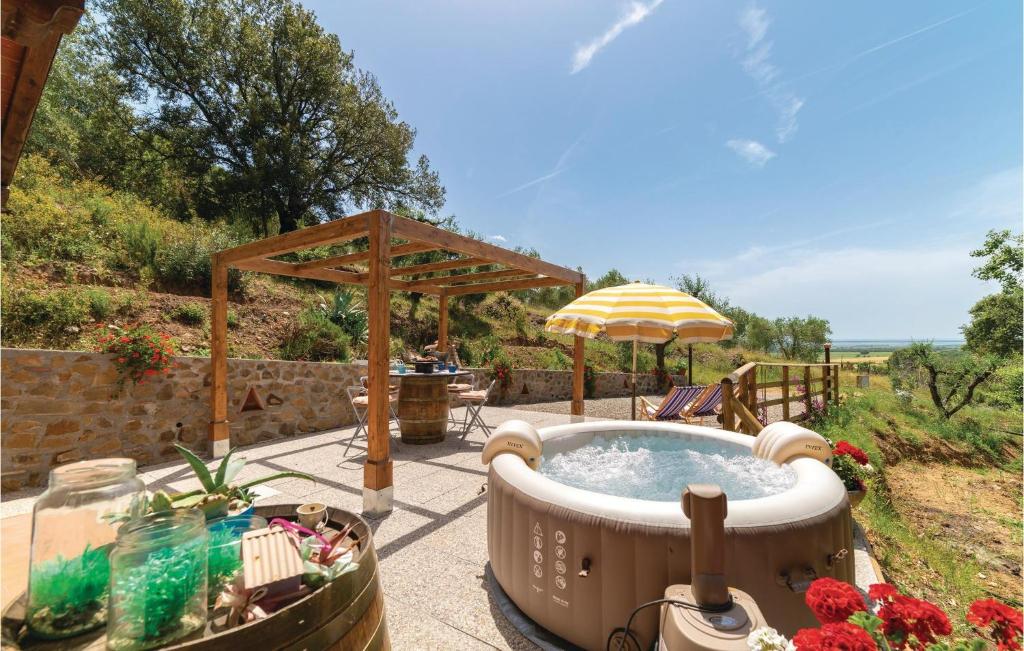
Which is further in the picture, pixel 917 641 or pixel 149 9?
pixel 149 9

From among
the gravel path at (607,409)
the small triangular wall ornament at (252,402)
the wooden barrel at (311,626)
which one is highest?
the wooden barrel at (311,626)

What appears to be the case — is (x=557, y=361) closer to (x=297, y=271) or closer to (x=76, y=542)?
(x=297, y=271)

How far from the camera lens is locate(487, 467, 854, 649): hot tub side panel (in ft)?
6.00

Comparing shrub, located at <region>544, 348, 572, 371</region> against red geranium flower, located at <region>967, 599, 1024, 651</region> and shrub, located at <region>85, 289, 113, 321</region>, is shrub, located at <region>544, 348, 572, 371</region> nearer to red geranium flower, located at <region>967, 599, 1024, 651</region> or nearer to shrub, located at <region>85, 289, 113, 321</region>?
shrub, located at <region>85, 289, 113, 321</region>

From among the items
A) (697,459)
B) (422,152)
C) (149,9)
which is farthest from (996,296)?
(149,9)

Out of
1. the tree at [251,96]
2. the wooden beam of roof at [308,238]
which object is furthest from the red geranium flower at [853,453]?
the tree at [251,96]

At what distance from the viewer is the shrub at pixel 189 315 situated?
6531 mm

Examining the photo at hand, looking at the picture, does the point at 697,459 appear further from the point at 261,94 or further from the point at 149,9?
the point at 149,9

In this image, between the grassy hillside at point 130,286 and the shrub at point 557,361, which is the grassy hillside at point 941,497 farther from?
the grassy hillside at point 130,286

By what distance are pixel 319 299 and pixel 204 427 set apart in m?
5.18

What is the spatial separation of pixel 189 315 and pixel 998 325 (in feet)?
90.9

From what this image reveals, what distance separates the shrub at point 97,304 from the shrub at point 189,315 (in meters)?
0.92

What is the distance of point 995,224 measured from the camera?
18172 mm

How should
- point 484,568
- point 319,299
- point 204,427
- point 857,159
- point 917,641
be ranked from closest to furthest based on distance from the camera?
point 917,641 → point 484,568 → point 204,427 → point 857,159 → point 319,299
